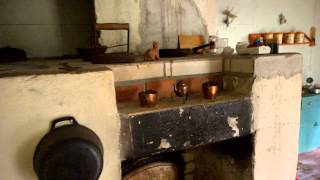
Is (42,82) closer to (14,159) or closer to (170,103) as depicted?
(14,159)

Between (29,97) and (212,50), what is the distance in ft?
3.82

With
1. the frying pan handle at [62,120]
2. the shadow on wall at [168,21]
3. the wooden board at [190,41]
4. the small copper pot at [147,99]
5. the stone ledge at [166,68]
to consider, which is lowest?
the frying pan handle at [62,120]

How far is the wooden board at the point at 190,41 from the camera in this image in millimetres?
1724

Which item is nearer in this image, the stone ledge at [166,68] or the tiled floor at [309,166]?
the stone ledge at [166,68]

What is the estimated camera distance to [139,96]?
115 cm

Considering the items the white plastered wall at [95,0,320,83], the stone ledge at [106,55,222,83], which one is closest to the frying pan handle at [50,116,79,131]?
the stone ledge at [106,55,222,83]

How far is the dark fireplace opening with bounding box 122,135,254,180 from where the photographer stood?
145 cm

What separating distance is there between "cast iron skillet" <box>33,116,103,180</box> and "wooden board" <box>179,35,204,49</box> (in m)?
1.04

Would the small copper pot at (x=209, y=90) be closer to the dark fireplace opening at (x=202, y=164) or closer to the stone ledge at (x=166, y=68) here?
the stone ledge at (x=166, y=68)

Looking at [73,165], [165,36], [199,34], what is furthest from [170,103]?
[199,34]

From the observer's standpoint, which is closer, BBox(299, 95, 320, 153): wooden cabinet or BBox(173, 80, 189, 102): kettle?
BBox(173, 80, 189, 102): kettle

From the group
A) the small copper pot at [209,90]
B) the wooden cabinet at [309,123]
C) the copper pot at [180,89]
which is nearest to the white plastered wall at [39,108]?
the copper pot at [180,89]

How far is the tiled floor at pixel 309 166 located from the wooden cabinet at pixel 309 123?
8 centimetres

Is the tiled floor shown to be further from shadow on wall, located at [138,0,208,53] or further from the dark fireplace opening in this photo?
shadow on wall, located at [138,0,208,53]
